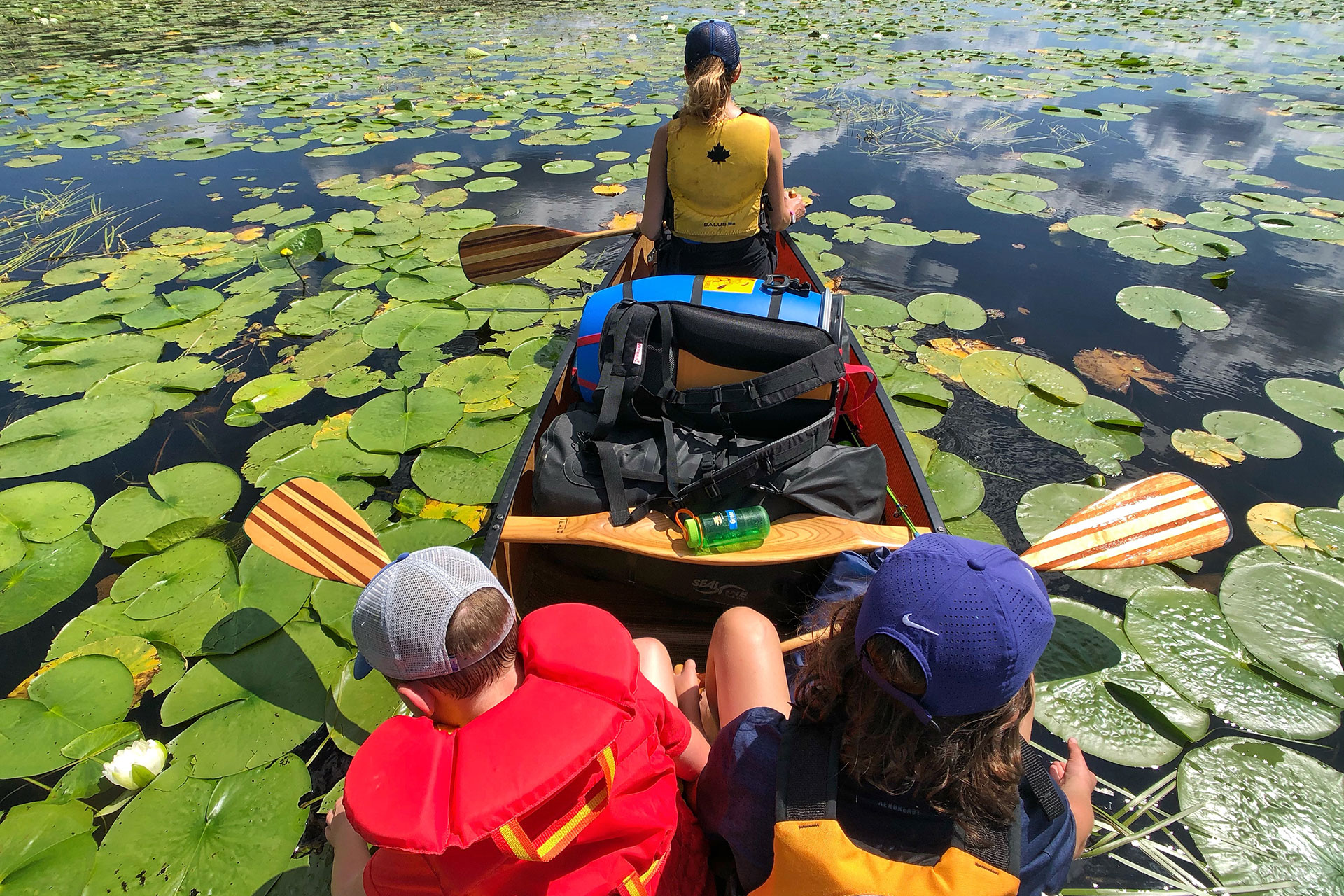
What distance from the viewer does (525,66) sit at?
29.9ft

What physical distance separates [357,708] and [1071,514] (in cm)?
248

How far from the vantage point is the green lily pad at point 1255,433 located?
253 centimetres

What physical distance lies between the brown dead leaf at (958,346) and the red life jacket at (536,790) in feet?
9.16

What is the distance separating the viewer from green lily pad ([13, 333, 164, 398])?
2.96 metres

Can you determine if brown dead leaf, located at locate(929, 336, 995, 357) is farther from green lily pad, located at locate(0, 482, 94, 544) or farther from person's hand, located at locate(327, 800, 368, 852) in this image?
green lily pad, located at locate(0, 482, 94, 544)

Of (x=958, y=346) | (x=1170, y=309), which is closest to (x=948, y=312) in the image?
(x=958, y=346)

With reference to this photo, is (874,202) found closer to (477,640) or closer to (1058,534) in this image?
(1058,534)

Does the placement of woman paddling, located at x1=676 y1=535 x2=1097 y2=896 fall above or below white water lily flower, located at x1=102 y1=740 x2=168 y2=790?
above

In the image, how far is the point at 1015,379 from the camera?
2.91 metres

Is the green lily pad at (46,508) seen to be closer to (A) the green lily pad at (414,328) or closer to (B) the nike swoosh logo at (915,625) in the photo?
(A) the green lily pad at (414,328)

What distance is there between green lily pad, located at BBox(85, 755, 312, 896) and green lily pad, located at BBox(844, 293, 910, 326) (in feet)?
10.2

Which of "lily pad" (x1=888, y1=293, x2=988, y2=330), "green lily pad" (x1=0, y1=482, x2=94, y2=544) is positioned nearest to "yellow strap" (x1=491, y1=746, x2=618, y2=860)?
"green lily pad" (x1=0, y1=482, x2=94, y2=544)

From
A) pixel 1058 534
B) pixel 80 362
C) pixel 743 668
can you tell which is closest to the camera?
pixel 743 668

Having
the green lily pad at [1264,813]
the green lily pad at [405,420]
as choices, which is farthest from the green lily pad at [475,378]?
the green lily pad at [1264,813]
